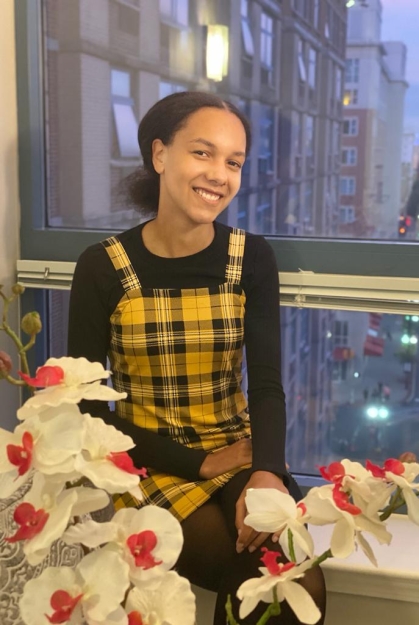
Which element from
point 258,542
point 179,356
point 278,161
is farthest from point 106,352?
point 278,161

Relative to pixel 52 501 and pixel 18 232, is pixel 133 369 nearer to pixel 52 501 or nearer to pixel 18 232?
pixel 18 232

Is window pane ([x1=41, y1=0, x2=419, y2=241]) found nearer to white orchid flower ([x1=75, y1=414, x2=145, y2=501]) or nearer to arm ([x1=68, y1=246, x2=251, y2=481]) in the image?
arm ([x1=68, y1=246, x2=251, y2=481])

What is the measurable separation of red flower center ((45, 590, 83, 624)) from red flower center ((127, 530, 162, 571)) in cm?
5

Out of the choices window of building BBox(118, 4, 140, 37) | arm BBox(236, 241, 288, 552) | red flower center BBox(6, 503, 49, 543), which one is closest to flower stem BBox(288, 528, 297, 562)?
red flower center BBox(6, 503, 49, 543)

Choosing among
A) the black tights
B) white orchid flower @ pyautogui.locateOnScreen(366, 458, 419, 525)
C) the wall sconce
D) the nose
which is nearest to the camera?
white orchid flower @ pyautogui.locateOnScreen(366, 458, 419, 525)

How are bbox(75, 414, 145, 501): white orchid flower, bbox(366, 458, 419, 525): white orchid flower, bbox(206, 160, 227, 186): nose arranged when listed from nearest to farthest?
bbox(75, 414, 145, 501): white orchid flower → bbox(366, 458, 419, 525): white orchid flower → bbox(206, 160, 227, 186): nose

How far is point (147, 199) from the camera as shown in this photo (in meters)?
1.49

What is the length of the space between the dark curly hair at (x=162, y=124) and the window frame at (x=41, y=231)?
27cm

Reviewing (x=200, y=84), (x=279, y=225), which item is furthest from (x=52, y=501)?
(x=200, y=84)

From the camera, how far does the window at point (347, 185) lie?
1.67 m

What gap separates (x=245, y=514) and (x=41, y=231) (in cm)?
87

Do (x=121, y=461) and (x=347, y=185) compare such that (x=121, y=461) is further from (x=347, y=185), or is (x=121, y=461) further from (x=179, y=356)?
(x=347, y=185)

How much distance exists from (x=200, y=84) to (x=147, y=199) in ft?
1.33

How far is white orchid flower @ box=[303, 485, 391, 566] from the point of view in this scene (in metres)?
0.64
